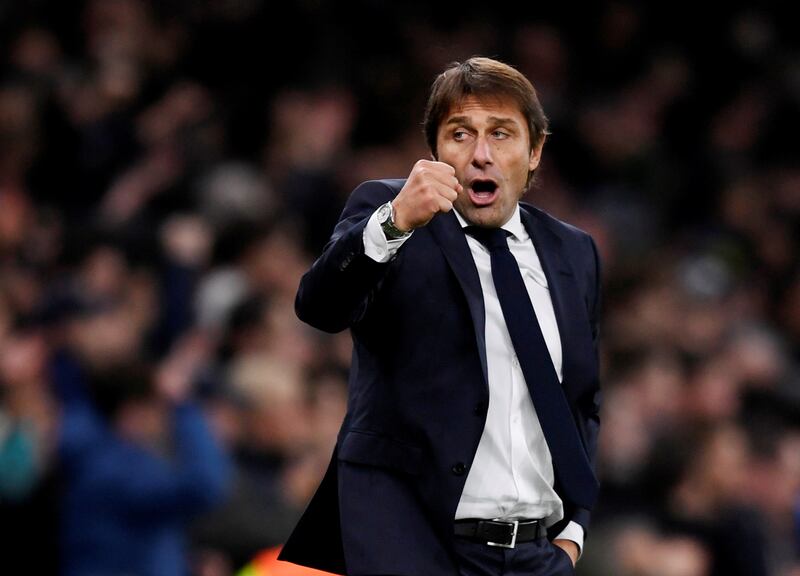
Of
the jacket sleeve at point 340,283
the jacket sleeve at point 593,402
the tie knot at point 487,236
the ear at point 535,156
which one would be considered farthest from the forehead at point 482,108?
the jacket sleeve at point 593,402

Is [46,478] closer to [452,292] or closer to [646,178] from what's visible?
[452,292]

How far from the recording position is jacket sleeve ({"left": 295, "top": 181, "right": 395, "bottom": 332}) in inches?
143

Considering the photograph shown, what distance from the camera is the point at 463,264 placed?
3898mm

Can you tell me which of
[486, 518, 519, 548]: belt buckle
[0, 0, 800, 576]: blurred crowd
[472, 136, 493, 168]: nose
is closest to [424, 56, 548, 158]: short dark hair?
[472, 136, 493, 168]: nose

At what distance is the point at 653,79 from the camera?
41.6ft

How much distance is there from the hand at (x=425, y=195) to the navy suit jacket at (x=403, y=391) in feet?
0.34

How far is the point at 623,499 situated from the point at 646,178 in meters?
3.91

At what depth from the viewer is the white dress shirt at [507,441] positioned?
3826 millimetres

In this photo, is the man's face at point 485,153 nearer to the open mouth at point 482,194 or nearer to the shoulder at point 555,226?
the open mouth at point 482,194

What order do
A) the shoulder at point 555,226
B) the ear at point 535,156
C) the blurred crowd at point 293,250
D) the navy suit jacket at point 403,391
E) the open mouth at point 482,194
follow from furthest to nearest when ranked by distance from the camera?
the blurred crowd at point 293,250
the shoulder at point 555,226
the ear at point 535,156
the open mouth at point 482,194
the navy suit jacket at point 403,391

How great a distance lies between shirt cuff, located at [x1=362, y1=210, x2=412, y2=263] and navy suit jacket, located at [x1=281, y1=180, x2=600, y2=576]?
0.05ft

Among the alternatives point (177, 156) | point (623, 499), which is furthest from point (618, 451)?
point (177, 156)

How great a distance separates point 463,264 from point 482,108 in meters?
0.36

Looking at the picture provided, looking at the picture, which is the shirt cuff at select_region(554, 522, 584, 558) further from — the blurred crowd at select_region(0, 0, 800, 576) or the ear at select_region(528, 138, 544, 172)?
the blurred crowd at select_region(0, 0, 800, 576)
